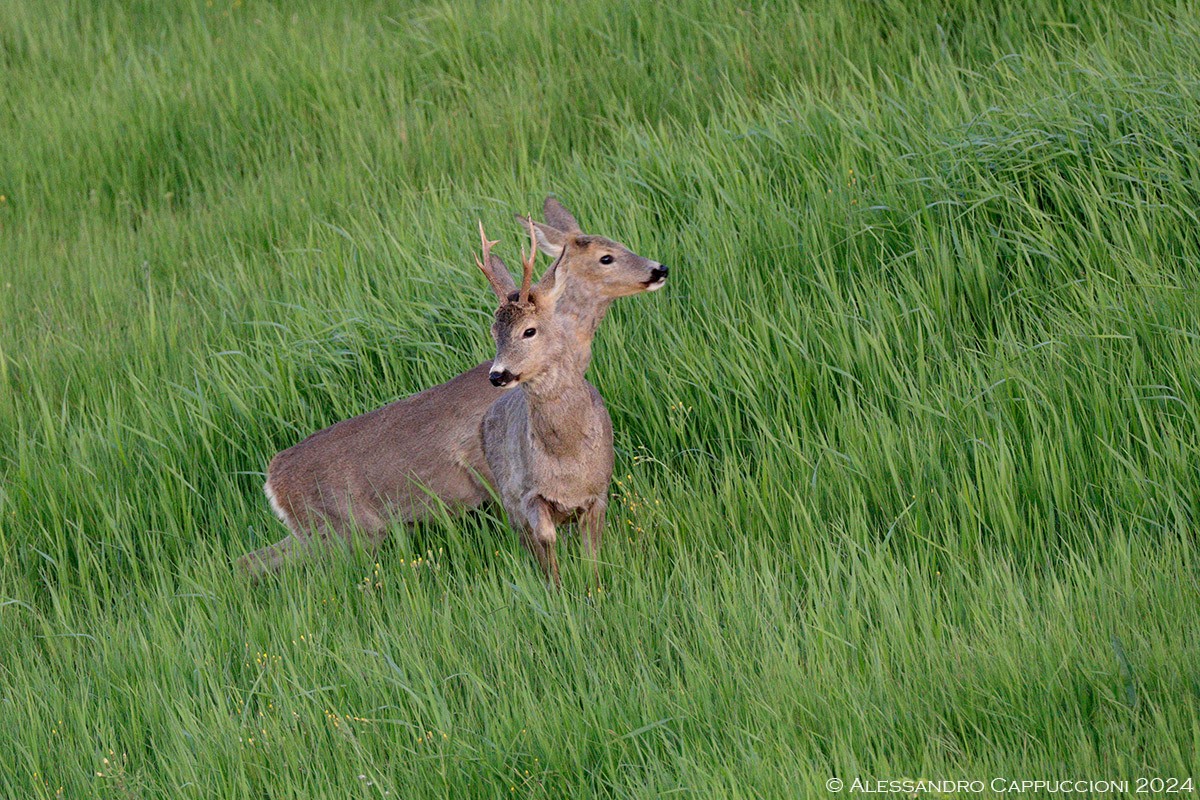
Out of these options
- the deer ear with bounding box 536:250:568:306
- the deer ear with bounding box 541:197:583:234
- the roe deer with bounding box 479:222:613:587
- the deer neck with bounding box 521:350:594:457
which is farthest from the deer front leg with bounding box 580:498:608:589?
the deer ear with bounding box 541:197:583:234

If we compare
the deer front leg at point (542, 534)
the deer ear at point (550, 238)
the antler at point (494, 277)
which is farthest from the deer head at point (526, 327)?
the deer ear at point (550, 238)

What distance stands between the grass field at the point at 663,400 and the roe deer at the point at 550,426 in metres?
0.14

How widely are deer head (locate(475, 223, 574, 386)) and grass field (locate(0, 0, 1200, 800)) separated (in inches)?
26.7

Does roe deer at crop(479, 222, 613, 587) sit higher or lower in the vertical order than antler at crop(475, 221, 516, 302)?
lower

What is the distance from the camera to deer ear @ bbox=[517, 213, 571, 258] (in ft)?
18.2

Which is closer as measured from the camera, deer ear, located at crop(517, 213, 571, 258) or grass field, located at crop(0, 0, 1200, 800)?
grass field, located at crop(0, 0, 1200, 800)

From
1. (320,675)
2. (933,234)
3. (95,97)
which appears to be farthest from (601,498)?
(95,97)

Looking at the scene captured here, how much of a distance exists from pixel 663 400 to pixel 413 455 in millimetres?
1063

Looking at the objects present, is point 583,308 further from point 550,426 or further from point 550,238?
point 550,426

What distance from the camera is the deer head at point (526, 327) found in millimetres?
4707

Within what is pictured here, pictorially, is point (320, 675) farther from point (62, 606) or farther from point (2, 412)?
point (2, 412)

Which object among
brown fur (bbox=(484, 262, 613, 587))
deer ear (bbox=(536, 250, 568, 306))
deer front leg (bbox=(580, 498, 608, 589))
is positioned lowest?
deer front leg (bbox=(580, 498, 608, 589))

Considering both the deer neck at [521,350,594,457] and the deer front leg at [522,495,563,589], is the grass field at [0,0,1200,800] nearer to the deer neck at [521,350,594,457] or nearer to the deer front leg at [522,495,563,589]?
the deer front leg at [522,495,563,589]

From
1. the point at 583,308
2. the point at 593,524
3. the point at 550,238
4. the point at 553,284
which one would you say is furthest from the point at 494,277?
the point at 593,524
